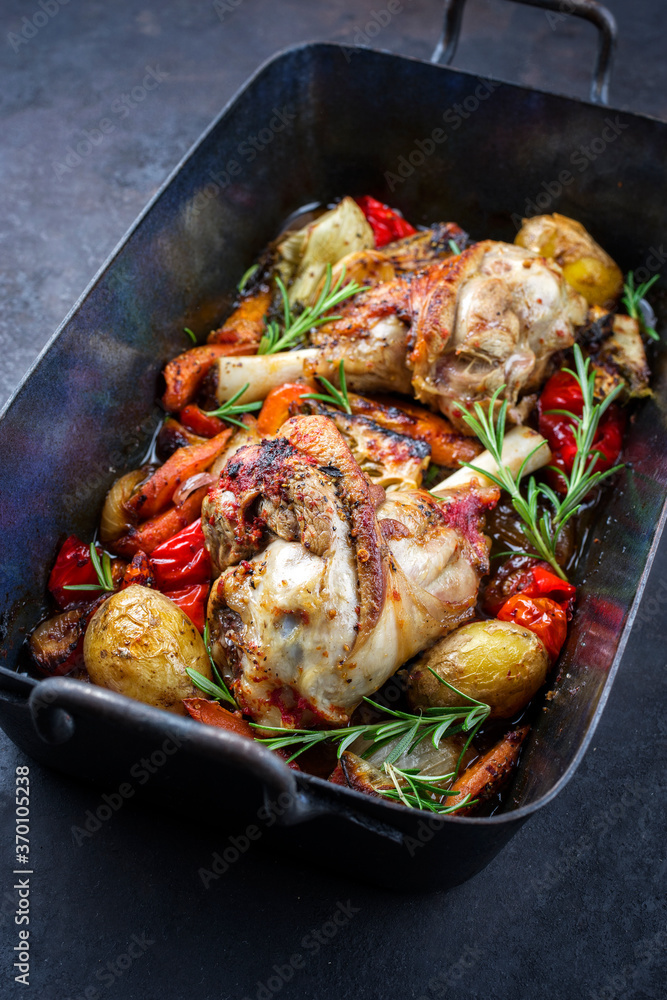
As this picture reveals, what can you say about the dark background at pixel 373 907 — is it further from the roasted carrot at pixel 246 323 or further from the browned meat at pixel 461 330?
the roasted carrot at pixel 246 323

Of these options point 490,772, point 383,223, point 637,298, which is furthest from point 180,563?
point 637,298

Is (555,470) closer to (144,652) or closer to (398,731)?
(398,731)

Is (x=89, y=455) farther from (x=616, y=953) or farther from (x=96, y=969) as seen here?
(x=616, y=953)

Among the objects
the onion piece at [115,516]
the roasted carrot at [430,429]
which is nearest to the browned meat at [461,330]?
the roasted carrot at [430,429]

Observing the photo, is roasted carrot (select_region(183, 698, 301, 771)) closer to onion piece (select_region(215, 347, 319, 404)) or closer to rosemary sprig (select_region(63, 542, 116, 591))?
rosemary sprig (select_region(63, 542, 116, 591))

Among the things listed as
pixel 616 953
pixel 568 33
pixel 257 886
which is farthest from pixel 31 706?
pixel 568 33

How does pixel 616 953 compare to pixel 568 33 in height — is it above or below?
below

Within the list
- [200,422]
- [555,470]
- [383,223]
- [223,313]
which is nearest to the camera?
[555,470]
